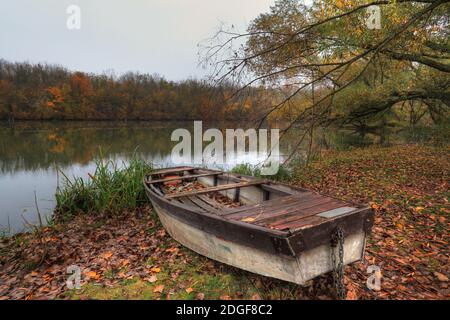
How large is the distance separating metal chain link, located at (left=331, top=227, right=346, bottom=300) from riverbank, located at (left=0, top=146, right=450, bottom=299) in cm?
19

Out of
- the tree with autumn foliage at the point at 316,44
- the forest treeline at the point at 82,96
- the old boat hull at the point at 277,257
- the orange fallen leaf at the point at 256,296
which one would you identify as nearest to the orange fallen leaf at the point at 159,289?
the old boat hull at the point at 277,257

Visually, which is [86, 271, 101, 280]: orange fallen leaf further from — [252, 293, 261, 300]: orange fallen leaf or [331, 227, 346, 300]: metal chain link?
[331, 227, 346, 300]: metal chain link

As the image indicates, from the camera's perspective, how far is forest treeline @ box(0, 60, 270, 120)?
41125 millimetres

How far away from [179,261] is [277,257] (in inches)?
68.6

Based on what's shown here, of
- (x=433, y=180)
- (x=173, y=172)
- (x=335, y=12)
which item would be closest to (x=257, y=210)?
(x=173, y=172)

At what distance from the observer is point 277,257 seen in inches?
109

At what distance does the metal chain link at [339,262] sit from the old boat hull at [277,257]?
0.05 meters

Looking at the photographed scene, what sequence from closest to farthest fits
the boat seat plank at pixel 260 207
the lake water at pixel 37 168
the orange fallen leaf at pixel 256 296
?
the orange fallen leaf at pixel 256 296 < the boat seat plank at pixel 260 207 < the lake water at pixel 37 168

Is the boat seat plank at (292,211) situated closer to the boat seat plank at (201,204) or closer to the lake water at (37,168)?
the boat seat plank at (201,204)

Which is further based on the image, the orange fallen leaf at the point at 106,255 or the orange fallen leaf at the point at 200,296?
the orange fallen leaf at the point at 106,255

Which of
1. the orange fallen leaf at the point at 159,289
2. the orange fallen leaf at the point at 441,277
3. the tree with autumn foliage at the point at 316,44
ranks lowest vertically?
the orange fallen leaf at the point at 159,289

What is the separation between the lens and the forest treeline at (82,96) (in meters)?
41.1

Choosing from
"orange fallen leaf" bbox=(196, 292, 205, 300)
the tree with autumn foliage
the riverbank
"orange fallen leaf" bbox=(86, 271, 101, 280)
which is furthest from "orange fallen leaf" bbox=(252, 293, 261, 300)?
the tree with autumn foliage
